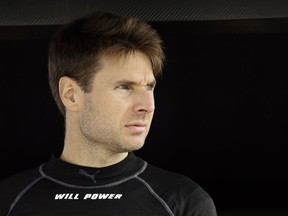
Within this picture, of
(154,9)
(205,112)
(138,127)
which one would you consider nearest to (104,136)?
(138,127)

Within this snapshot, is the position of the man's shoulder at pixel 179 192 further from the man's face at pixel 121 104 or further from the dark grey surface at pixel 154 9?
the dark grey surface at pixel 154 9

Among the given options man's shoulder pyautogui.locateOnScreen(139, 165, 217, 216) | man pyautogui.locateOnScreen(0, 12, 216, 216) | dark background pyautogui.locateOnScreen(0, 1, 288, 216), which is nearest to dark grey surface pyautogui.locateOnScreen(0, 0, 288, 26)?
dark background pyautogui.locateOnScreen(0, 1, 288, 216)

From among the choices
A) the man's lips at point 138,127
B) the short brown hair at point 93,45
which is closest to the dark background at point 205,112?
the short brown hair at point 93,45

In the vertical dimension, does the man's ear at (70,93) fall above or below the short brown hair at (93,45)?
below

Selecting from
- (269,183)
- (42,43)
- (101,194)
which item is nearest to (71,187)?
(101,194)

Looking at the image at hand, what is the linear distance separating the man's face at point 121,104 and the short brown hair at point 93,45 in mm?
22

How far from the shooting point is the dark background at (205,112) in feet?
7.11

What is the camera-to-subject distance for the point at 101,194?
1138 mm

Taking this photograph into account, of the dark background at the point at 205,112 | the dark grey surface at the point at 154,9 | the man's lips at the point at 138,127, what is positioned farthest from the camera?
the dark background at the point at 205,112

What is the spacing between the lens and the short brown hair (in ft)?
3.72

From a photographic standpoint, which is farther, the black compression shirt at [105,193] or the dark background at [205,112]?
the dark background at [205,112]

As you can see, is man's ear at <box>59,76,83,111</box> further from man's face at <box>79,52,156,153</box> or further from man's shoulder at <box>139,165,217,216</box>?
man's shoulder at <box>139,165,217,216</box>

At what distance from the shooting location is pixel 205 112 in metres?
2.19

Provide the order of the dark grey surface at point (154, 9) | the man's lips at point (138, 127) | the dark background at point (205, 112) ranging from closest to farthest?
the man's lips at point (138, 127) < the dark grey surface at point (154, 9) < the dark background at point (205, 112)
